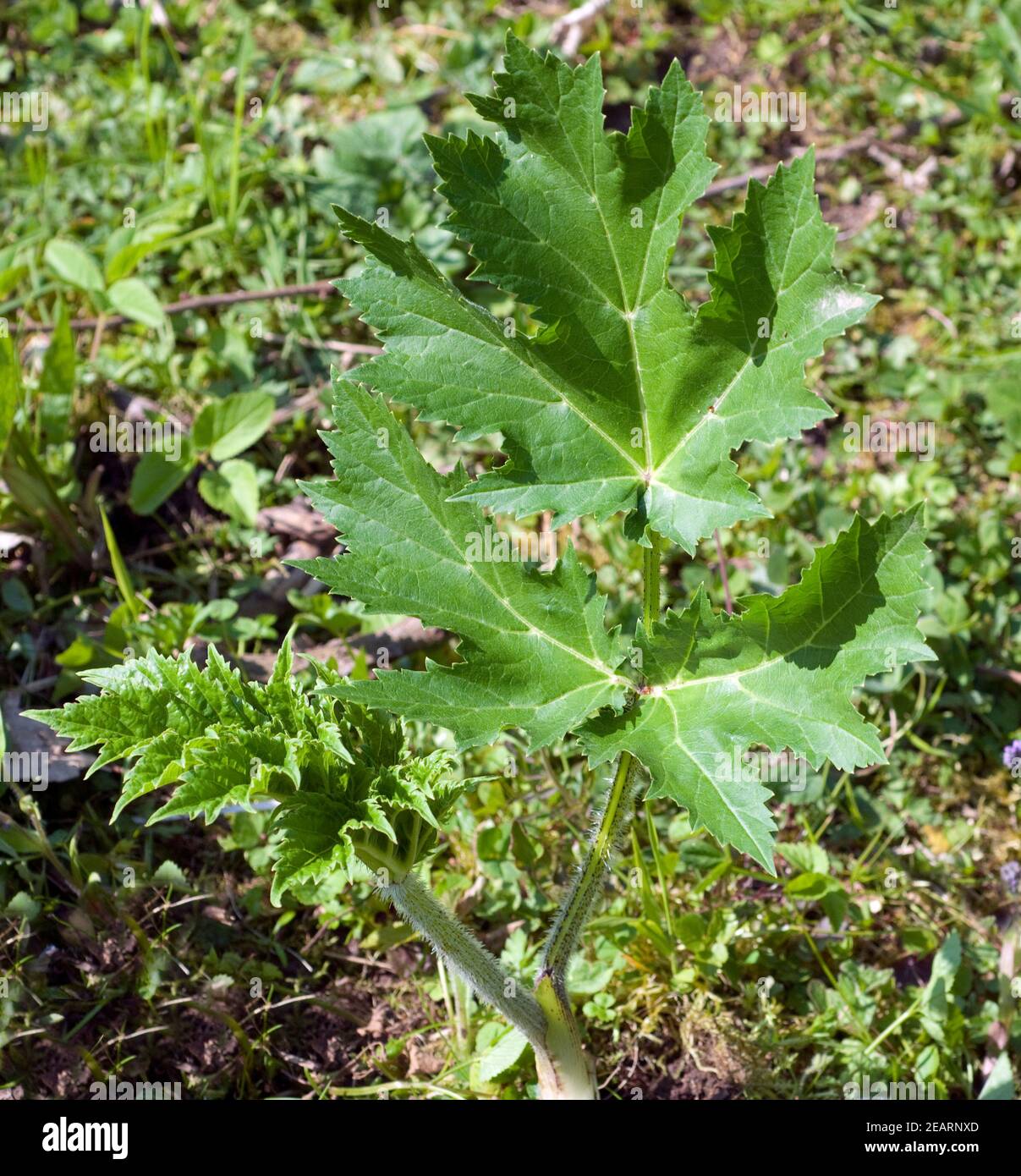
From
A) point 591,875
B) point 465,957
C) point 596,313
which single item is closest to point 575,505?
point 596,313

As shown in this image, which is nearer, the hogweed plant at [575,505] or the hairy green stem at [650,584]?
the hogweed plant at [575,505]

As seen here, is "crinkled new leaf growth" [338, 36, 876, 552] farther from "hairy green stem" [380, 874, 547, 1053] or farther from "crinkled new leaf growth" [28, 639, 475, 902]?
"hairy green stem" [380, 874, 547, 1053]

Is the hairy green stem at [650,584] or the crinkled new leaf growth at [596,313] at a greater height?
the crinkled new leaf growth at [596,313]

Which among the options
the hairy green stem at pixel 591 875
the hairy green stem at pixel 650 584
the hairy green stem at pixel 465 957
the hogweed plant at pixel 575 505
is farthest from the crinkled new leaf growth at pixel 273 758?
the hairy green stem at pixel 650 584

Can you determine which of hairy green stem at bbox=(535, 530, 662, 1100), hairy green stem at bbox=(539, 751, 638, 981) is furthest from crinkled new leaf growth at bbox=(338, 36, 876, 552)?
hairy green stem at bbox=(539, 751, 638, 981)

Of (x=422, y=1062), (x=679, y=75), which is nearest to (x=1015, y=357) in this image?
(x=679, y=75)

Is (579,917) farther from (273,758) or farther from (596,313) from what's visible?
(596,313)

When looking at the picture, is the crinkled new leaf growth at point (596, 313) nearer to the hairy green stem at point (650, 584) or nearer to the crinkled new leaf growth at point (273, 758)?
the hairy green stem at point (650, 584)
